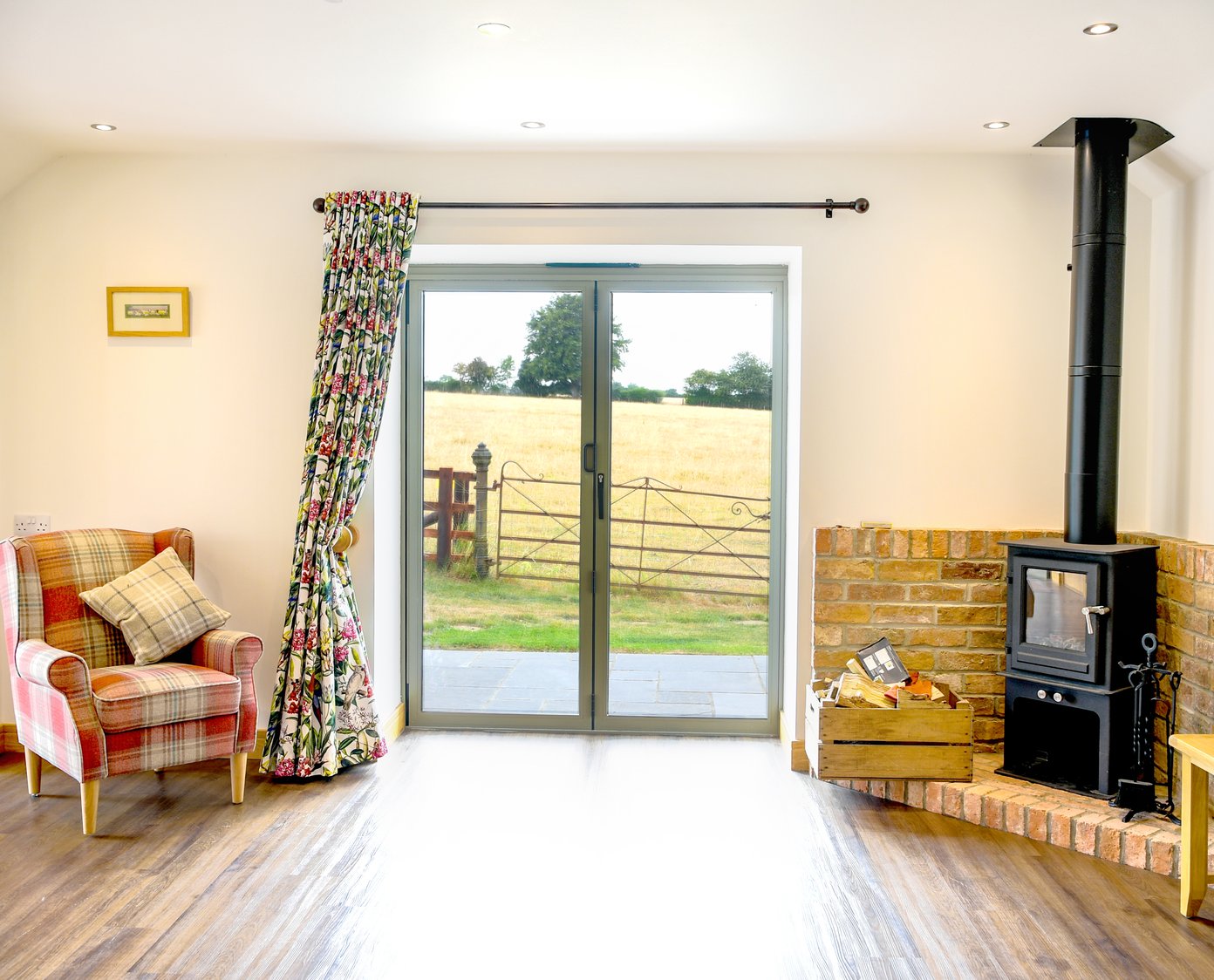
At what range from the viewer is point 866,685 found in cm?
359

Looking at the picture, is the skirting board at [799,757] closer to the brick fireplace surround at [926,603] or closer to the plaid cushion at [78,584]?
the brick fireplace surround at [926,603]

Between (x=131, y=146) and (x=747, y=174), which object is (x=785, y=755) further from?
(x=131, y=146)

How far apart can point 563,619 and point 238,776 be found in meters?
1.56

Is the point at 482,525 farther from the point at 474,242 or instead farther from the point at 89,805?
the point at 89,805

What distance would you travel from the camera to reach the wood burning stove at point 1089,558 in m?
3.29

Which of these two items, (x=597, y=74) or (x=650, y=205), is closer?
(x=597, y=74)

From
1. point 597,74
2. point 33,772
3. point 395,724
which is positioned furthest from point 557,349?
point 33,772

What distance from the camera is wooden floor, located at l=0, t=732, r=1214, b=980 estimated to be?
244cm

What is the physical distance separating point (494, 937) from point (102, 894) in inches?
46.3

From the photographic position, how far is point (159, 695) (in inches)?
129

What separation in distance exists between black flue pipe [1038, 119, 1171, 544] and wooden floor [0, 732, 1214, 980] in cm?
123

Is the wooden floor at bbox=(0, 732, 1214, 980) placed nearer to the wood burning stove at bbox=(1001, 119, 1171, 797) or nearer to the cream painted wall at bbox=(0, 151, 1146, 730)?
the wood burning stove at bbox=(1001, 119, 1171, 797)

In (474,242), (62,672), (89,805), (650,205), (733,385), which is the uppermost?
(650,205)

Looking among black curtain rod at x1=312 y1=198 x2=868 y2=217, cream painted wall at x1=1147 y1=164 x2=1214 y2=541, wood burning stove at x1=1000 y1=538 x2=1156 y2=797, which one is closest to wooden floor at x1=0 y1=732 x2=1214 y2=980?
wood burning stove at x1=1000 y1=538 x2=1156 y2=797
